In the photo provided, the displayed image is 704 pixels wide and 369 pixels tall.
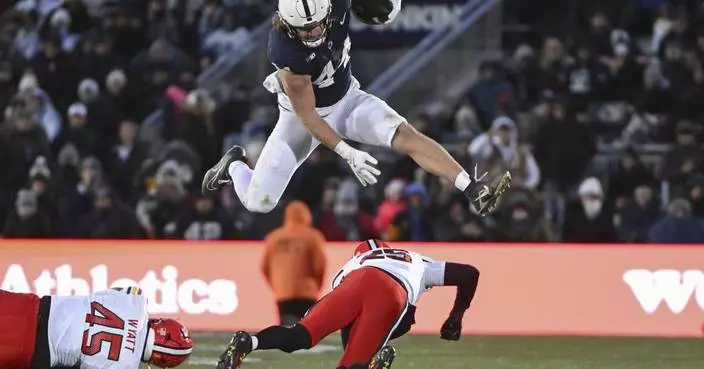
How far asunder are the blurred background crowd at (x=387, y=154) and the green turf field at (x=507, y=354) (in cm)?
202

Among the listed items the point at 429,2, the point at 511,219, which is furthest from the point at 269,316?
the point at 429,2

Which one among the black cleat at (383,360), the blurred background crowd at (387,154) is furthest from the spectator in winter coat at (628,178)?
the black cleat at (383,360)

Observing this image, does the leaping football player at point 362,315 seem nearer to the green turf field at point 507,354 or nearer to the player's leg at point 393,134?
the player's leg at point 393,134

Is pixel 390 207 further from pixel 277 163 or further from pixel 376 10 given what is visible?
pixel 376 10

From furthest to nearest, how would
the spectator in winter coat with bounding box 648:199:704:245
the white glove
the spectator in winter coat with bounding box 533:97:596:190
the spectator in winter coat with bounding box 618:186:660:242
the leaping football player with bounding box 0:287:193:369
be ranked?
the spectator in winter coat with bounding box 533:97:596:190
the spectator in winter coat with bounding box 618:186:660:242
the spectator in winter coat with bounding box 648:199:704:245
the white glove
the leaping football player with bounding box 0:287:193:369

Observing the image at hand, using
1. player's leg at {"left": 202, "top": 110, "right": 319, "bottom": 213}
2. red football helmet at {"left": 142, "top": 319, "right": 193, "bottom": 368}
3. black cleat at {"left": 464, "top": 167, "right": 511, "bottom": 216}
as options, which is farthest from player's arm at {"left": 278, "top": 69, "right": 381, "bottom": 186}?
red football helmet at {"left": 142, "top": 319, "right": 193, "bottom": 368}

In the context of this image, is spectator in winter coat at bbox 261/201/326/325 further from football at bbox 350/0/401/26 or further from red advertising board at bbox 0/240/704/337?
football at bbox 350/0/401/26

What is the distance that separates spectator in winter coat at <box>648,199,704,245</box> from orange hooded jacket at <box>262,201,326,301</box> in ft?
9.38

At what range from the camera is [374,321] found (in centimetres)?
809

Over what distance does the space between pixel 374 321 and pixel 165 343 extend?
991 millimetres

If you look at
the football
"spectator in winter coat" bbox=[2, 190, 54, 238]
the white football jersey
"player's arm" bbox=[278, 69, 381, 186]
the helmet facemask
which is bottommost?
"spectator in winter coat" bbox=[2, 190, 54, 238]

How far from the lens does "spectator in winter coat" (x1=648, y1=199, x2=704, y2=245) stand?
45.2 ft

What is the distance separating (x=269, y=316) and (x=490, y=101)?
13.2 ft

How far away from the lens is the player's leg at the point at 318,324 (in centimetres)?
798
